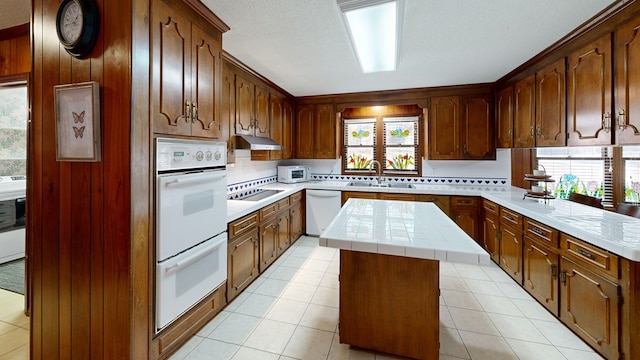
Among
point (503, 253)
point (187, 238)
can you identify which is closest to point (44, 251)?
point (187, 238)

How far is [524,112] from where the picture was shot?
3.09 metres

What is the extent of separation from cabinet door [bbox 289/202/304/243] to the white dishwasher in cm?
12

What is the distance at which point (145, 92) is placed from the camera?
1480mm

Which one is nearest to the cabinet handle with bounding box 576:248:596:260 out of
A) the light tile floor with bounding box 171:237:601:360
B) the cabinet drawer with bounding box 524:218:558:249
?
the cabinet drawer with bounding box 524:218:558:249

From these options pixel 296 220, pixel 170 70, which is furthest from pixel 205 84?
pixel 296 220

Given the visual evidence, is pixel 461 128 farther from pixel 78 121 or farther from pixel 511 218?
pixel 78 121

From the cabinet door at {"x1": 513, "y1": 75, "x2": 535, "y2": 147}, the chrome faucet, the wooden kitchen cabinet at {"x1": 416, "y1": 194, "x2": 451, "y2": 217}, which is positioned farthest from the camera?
the chrome faucet

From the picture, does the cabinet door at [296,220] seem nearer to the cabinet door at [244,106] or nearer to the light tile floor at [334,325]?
the light tile floor at [334,325]

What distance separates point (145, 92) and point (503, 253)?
3737mm

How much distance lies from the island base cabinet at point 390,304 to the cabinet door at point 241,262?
1110 millimetres

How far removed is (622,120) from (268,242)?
328 centimetres

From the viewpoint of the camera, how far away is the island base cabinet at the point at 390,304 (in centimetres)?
166

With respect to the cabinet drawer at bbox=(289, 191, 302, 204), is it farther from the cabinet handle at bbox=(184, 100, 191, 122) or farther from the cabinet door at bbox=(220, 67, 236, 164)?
the cabinet handle at bbox=(184, 100, 191, 122)

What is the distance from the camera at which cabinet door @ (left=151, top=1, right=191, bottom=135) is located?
5.08 feet
